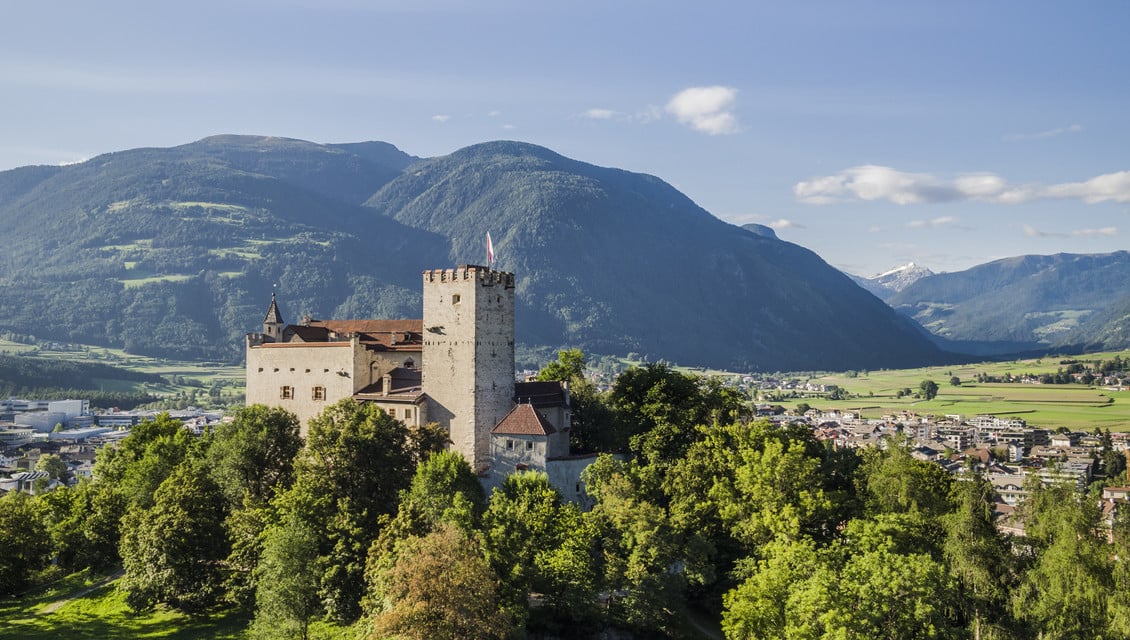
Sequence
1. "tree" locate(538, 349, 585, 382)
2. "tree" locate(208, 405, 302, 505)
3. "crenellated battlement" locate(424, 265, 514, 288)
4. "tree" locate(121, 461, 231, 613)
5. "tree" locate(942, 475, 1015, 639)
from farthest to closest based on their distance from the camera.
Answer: "tree" locate(538, 349, 585, 382)
"crenellated battlement" locate(424, 265, 514, 288)
"tree" locate(208, 405, 302, 505)
"tree" locate(121, 461, 231, 613)
"tree" locate(942, 475, 1015, 639)

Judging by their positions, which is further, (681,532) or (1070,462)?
(1070,462)

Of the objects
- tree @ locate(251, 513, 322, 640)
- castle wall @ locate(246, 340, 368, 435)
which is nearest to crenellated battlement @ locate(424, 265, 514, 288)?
castle wall @ locate(246, 340, 368, 435)

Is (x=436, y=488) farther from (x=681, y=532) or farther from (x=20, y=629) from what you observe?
(x=20, y=629)

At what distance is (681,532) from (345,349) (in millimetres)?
35679

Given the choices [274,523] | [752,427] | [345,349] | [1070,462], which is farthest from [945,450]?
[274,523]

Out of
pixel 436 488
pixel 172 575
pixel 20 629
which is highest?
pixel 436 488

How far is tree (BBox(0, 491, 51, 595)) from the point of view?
7638 cm

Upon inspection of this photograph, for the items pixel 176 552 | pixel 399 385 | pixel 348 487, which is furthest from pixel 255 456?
pixel 399 385

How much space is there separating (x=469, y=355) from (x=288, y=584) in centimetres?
2310

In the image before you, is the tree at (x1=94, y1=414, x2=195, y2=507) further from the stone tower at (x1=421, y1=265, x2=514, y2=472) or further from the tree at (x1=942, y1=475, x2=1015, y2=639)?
the tree at (x1=942, y1=475, x2=1015, y2=639)

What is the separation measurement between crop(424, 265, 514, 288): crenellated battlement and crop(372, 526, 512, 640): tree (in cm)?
2645

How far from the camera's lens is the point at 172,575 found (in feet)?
220

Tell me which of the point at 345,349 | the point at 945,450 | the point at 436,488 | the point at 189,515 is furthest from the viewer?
the point at 945,450

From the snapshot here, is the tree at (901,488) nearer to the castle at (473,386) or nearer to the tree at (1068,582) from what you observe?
the tree at (1068,582)
